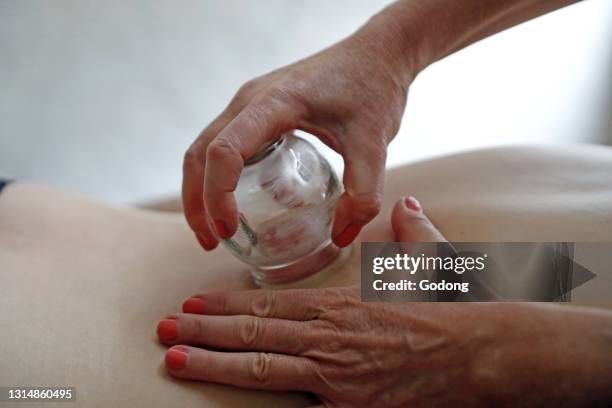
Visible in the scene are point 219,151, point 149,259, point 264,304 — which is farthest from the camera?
point 149,259

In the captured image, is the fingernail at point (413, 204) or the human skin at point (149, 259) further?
the fingernail at point (413, 204)

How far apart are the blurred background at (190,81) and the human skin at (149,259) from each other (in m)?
0.69

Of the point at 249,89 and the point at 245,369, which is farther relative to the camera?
the point at 249,89

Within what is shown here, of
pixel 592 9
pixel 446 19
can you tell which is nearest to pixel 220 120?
A: pixel 446 19

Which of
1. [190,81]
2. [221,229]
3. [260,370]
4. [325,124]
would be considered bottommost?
[260,370]

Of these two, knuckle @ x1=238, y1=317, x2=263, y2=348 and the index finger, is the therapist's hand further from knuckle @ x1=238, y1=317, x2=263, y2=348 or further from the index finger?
the index finger

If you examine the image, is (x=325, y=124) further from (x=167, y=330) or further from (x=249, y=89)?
(x=167, y=330)

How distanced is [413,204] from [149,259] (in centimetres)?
33

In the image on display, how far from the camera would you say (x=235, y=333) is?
2.16ft

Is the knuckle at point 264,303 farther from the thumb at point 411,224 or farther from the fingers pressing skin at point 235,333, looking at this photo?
the thumb at point 411,224

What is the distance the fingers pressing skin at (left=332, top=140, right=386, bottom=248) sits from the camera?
0.64 metres

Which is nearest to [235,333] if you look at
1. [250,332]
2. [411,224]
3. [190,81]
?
[250,332]

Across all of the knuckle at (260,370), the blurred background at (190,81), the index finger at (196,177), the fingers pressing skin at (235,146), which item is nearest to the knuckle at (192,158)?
the index finger at (196,177)

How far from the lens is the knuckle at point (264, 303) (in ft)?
2.20
